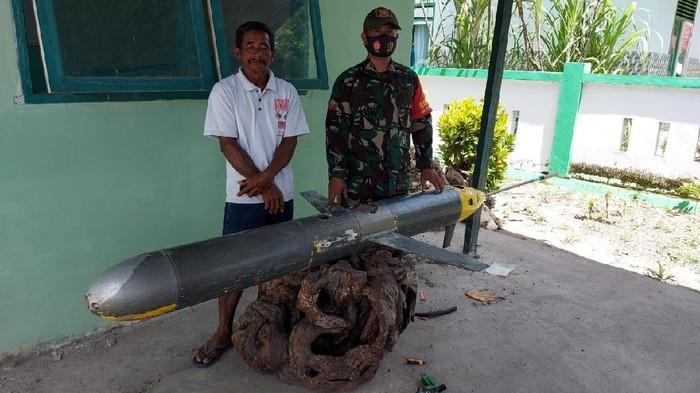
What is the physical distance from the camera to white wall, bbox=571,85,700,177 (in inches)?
265

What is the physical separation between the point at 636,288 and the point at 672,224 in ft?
8.26

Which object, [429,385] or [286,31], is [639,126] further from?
[429,385]

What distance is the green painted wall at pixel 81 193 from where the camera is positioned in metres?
2.54

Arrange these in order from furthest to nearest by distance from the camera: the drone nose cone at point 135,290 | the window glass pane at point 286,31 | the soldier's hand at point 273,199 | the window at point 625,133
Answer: the window at point 625,133 < the window glass pane at point 286,31 < the soldier's hand at point 273,199 < the drone nose cone at point 135,290

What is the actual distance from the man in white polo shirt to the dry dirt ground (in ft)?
12.1

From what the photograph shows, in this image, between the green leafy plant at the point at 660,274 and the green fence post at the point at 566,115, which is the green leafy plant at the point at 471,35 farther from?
the green leafy plant at the point at 660,274

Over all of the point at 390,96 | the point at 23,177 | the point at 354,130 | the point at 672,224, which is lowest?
the point at 672,224

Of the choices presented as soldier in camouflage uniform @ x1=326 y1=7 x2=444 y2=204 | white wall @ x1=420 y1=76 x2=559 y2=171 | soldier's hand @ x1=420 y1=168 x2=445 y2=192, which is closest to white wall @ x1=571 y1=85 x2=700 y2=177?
white wall @ x1=420 y1=76 x2=559 y2=171

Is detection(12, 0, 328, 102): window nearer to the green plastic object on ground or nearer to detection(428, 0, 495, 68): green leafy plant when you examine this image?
the green plastic object on ground

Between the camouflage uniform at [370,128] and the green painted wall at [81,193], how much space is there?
970 millimetres

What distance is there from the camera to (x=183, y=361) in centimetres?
281

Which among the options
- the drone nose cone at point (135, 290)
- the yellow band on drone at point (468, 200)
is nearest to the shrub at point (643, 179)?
the yellow band on drone at point (468, 200)

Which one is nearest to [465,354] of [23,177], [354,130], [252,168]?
[354,130]

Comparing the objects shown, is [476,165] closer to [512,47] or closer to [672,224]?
[672,224]
